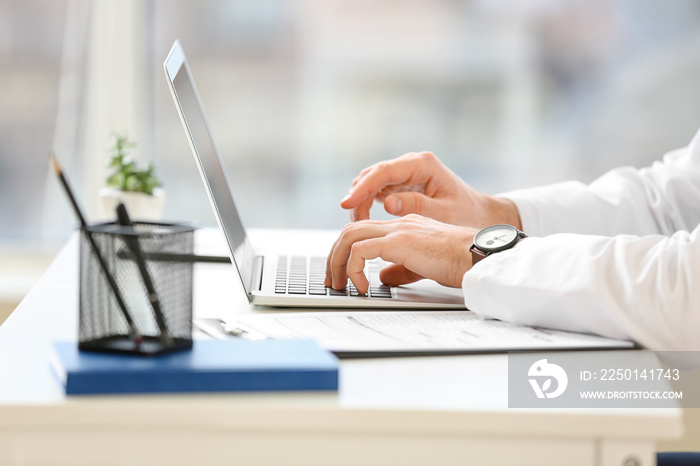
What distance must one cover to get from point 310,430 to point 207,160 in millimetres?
563

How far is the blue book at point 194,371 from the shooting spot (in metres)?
0.49

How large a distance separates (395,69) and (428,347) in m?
1.76

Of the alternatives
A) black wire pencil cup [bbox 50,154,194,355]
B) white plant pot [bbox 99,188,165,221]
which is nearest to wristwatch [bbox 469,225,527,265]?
black wire pencil cup [bbox 50,154,194,355]

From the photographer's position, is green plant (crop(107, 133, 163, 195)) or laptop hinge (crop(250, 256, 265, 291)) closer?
laptop hinge (crop(250, 256, 265, 291))

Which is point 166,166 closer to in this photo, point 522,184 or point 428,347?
point 522,184

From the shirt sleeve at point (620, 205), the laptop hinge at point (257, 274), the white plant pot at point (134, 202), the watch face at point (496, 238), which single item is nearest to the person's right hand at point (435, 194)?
the shirt sleeve at point (620, 205)

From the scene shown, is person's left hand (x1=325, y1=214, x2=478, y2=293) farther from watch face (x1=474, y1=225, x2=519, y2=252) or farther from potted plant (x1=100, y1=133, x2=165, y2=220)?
potted plant (x1=100, y1=133, x2=165, y2=220)

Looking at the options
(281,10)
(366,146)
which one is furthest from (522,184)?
(281,10)

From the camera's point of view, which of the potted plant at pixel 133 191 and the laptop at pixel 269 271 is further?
the potted plant at pixel 133 191

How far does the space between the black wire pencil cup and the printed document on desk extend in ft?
0.36

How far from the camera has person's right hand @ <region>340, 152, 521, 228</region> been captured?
1.15 metres

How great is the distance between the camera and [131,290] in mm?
542

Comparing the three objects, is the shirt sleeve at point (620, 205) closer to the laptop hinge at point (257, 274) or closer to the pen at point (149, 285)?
the laptop hinge at point (257, 274)

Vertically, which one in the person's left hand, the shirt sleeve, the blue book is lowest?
the blue book
